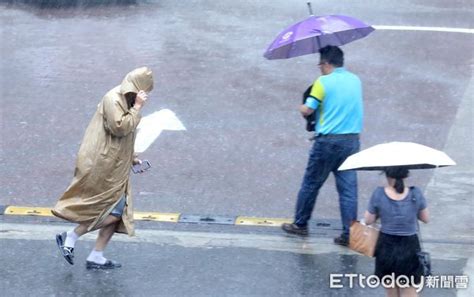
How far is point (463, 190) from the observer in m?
9.49

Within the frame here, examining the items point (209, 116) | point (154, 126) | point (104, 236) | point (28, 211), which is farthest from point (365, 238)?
point (209, 116)

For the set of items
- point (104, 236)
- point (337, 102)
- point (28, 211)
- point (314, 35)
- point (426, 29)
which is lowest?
point (28, 211)

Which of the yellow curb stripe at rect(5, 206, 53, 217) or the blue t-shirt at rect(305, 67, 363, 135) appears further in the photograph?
the yellow curb stripe at rect(5, 206, 53, 217)

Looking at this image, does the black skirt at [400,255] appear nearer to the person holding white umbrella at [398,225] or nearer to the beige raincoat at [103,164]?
the person holding white umbrella at [398,225]

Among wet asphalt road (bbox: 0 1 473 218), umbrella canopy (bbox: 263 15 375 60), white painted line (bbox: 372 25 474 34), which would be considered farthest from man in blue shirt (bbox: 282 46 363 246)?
white painted line (bbox: 372 25 474 34)

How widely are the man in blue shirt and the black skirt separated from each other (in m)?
1.72

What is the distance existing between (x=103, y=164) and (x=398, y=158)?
2.40m

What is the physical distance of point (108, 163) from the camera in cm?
754

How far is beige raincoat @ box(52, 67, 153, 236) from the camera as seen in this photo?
7.46 metres

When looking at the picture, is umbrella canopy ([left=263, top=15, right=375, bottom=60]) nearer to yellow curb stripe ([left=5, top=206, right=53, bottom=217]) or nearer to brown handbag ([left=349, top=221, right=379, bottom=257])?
brown handbag ([left=349, top=221, right=379, bottom=257])

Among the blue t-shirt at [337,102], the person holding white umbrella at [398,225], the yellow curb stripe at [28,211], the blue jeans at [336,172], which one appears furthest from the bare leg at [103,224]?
the person holding white umbrella at [398,225]

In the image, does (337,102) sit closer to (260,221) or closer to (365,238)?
(260,221)

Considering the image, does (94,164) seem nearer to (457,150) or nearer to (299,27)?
(299,27)

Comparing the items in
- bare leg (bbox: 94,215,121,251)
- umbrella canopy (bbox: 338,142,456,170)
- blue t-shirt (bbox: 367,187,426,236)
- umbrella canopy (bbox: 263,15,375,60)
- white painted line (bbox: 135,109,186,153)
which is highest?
umbrella canopy (bbox: 263,15,375,60)
